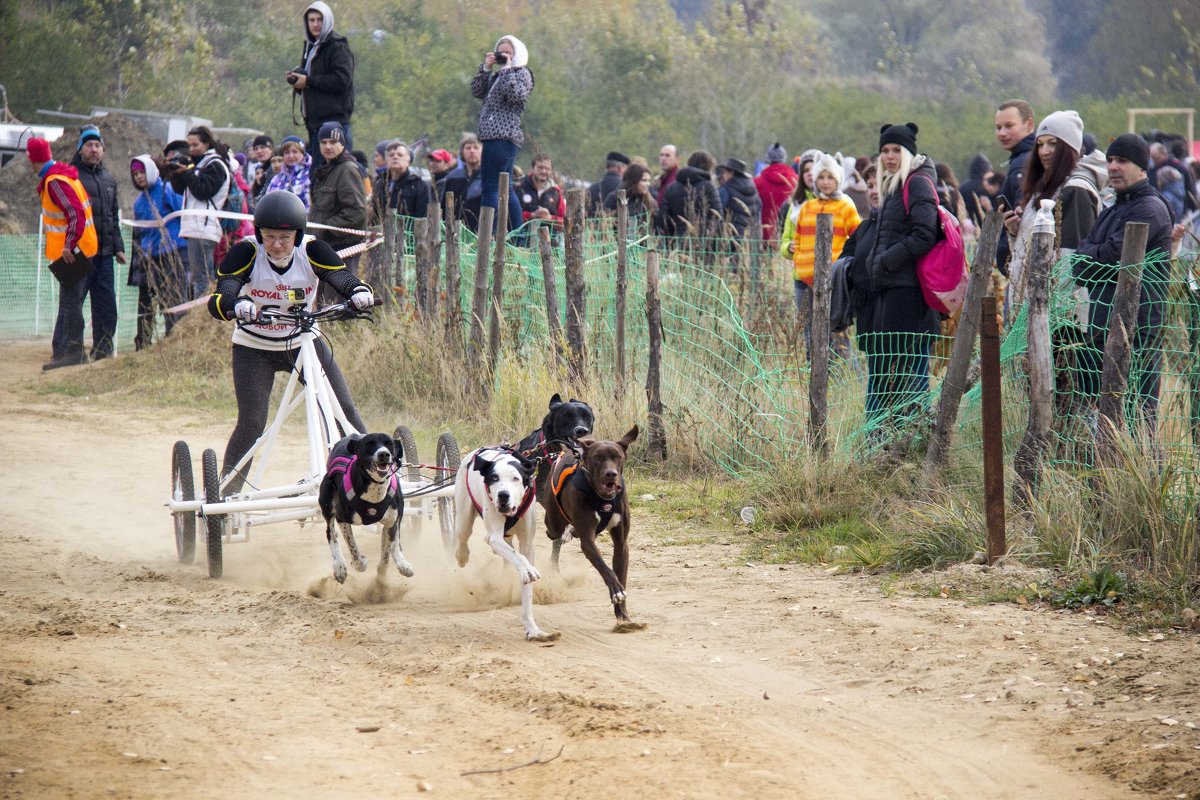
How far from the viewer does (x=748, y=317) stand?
12633mm

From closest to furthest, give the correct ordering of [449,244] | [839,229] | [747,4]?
[839,229] < [449,244] < [747,4]

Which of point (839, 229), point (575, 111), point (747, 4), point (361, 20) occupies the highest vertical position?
point (747, 4)

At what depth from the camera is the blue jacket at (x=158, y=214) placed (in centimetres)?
1588

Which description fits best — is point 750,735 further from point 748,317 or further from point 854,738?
point 748,317

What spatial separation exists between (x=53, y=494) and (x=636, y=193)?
7.74 m

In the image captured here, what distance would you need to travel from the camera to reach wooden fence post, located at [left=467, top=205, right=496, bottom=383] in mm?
11680

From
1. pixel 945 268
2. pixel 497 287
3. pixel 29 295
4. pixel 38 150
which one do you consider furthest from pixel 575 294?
pixel 29 295

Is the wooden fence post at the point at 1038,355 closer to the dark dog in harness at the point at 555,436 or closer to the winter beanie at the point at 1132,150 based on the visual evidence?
the winter beanie at the point at 1132,150

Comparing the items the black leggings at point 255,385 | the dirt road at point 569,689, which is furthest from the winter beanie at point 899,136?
the black leggings at point 255,385

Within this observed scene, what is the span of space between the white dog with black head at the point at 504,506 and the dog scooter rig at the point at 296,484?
392 millimetres

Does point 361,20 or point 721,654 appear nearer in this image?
point 721,654

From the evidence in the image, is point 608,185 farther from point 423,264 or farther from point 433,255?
point 433,255

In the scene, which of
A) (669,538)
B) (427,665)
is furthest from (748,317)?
(427,665)

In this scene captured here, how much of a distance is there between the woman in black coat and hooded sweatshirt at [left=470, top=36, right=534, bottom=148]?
5932 millimetres
